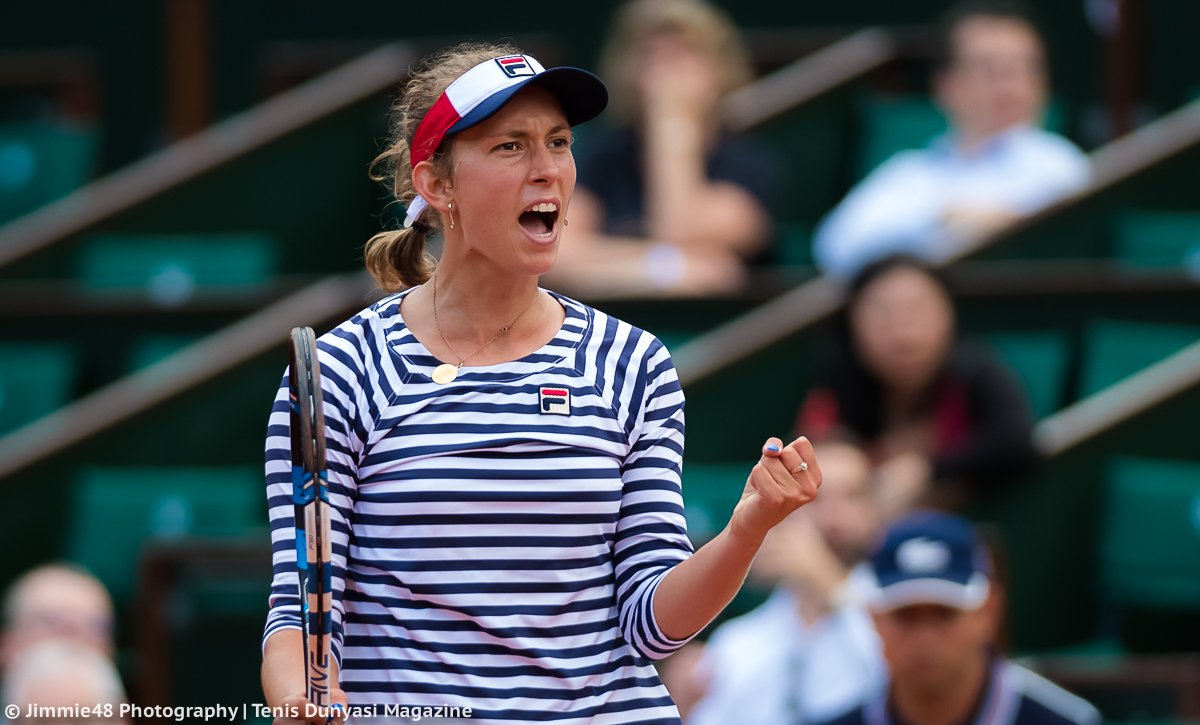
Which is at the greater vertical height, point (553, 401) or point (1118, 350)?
point (1118, 350)

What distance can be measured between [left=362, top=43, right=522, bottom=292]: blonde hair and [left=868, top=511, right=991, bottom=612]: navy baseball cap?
2255 mm

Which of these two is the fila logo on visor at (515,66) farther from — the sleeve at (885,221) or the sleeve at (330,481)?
the sleeve at (885,221)

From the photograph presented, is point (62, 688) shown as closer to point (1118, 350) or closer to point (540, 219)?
point (540, 219)

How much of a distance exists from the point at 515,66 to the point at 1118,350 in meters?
4.72

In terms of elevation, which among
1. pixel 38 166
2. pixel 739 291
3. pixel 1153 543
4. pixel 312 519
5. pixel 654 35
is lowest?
pixel 312 519

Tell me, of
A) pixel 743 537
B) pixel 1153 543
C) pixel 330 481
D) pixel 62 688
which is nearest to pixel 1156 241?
pixel 1153 543

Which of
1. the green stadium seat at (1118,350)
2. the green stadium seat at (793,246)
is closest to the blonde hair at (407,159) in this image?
the green stadium seat at (1118,350)

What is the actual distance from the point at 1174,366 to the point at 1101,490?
0.50m

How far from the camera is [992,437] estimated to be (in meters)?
6.04

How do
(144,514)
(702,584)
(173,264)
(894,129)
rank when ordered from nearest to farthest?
(702,584) < (144,514) < (173,264) < (894,129)

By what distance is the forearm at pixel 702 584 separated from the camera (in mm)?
2410

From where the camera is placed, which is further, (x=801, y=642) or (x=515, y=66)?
(x=801, y=642)

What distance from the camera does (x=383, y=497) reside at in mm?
2475

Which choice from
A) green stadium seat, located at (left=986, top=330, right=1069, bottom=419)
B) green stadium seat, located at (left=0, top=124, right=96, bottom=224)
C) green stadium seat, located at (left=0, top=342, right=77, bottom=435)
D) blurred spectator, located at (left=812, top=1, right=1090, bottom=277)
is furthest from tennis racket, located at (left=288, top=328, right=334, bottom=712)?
green stadium seat, located at (left=0, top=124, right=96, bottom=224)
